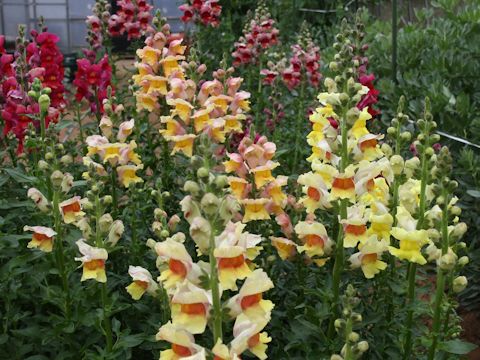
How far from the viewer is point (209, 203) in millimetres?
1772

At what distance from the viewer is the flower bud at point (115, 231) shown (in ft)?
8.55

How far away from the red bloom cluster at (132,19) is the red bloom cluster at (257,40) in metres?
0.72

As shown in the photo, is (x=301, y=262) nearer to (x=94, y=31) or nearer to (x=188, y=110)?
(x=188, y=110)

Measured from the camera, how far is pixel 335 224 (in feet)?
8.99

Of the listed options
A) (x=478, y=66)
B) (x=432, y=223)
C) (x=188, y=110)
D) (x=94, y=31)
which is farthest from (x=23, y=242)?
(x=478, y=66)

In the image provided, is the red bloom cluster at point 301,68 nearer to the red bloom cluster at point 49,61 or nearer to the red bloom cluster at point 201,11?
the red bloom cluster at point 201,11

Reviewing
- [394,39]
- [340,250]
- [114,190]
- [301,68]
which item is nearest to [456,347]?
[340,250]

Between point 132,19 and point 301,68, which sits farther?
point 132,19

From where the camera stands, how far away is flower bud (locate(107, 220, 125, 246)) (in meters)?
2.61

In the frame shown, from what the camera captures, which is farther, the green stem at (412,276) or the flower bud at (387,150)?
the flower bud at (387,150)

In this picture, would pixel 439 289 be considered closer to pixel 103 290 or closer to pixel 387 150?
pixel 387 150

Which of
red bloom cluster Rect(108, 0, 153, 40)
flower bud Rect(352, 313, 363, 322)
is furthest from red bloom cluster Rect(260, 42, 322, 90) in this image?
flower bud Rect(352, 313, 363, 322)

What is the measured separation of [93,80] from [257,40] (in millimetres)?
1761

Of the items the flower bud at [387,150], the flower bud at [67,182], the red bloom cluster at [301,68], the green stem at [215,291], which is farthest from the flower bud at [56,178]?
the red bloom cluster at [301,68]
